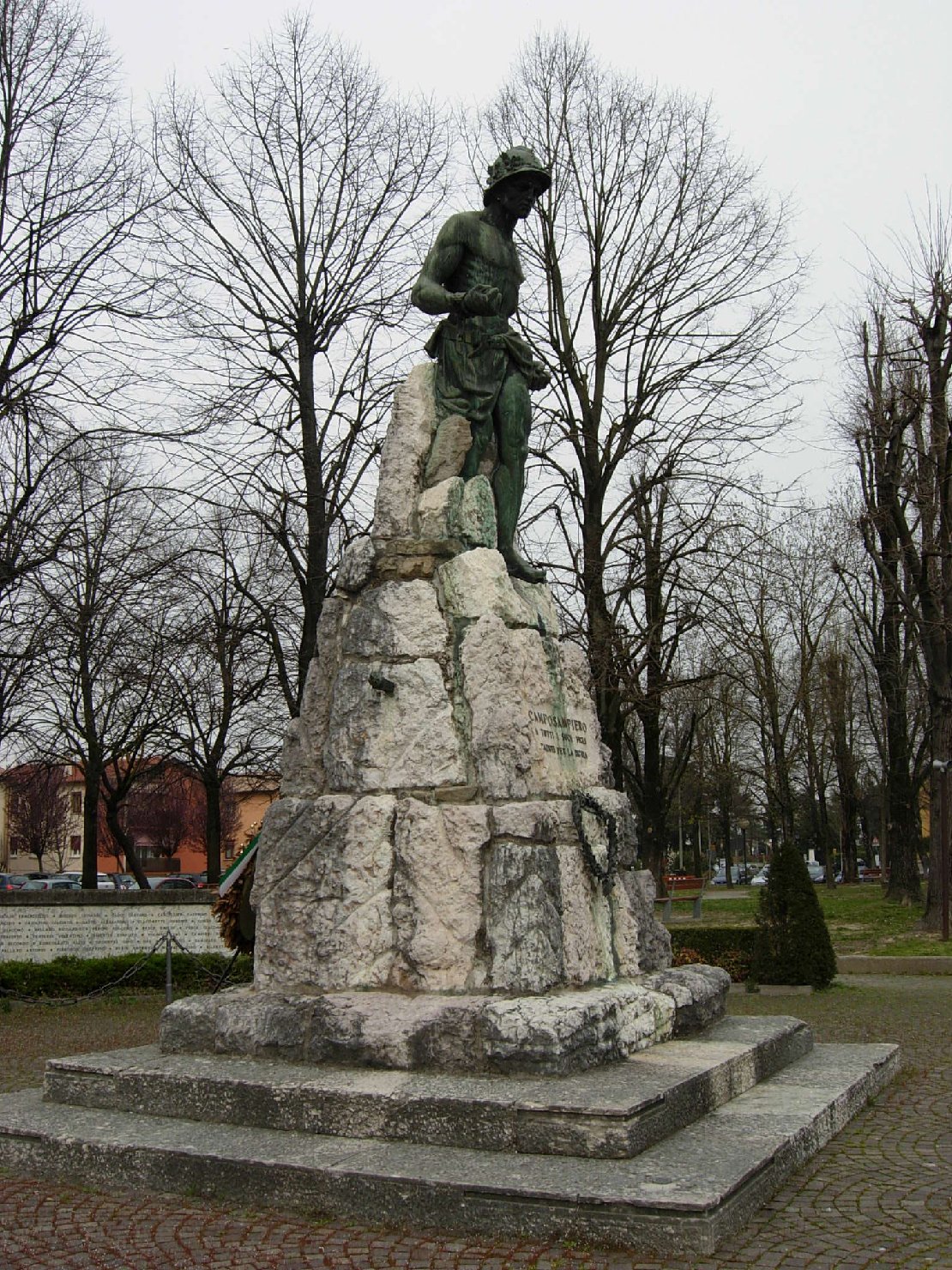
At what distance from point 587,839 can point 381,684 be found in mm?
1435

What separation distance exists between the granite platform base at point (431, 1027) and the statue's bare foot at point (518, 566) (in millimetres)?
2512

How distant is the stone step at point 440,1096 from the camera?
5.24 meters

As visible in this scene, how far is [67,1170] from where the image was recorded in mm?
5805

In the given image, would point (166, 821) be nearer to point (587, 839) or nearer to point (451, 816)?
point (587, 839)

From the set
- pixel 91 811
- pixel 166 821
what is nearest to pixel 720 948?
pixel 91 811

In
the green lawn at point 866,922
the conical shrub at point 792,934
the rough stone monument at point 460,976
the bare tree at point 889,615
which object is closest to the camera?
the rough stone monument at point 460,976

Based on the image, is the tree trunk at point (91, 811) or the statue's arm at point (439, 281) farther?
the tree trunk at point (91, 811)

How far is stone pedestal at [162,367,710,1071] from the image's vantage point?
6254 mm

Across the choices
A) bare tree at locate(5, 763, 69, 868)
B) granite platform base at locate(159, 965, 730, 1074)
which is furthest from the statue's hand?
bare tree at locate(5, 763, 69, 868)

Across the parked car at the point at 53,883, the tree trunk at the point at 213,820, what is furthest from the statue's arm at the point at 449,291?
the parked car at the point at 53,883

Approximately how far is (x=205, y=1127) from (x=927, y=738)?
27147mm

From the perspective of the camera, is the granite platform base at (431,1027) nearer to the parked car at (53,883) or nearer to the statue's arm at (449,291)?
the statue's arm at (449,291)

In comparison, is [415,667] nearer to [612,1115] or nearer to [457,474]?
[457,474]

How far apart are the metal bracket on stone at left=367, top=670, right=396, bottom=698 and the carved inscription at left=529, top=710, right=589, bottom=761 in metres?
0.79
